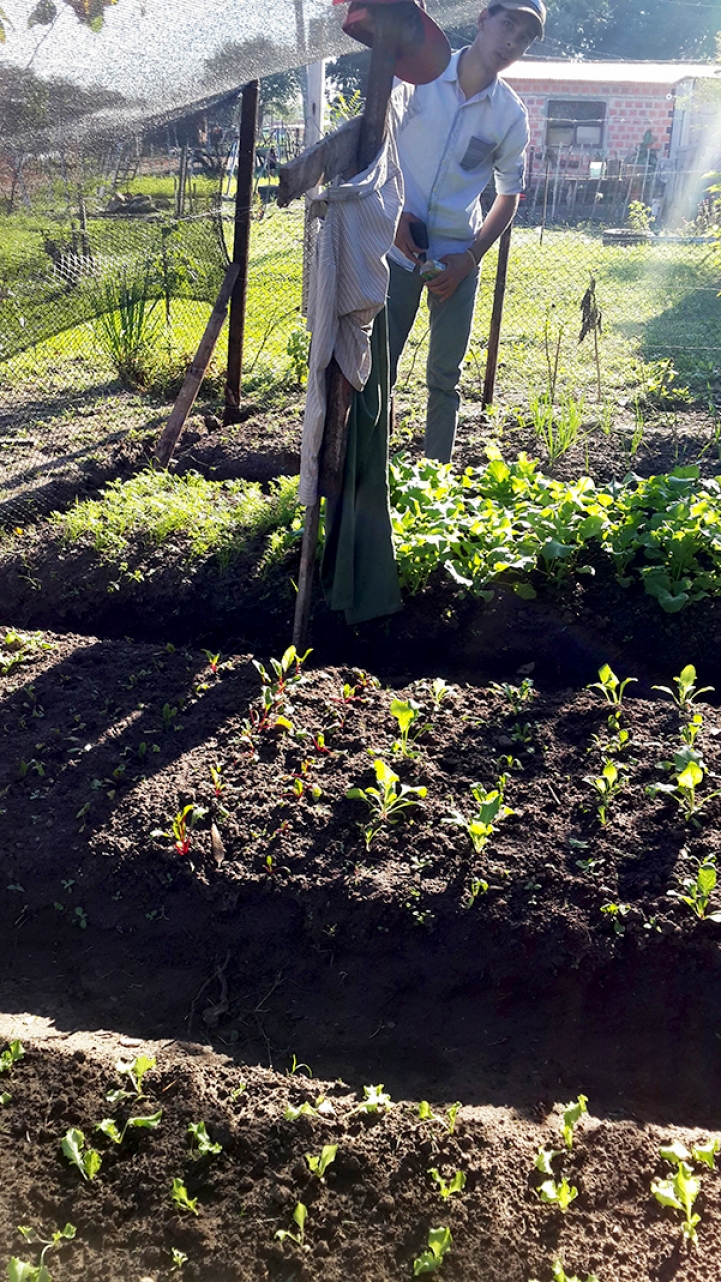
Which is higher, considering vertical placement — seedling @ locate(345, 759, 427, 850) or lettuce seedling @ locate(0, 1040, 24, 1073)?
seedling @ locate(345, 759, 427, 850)

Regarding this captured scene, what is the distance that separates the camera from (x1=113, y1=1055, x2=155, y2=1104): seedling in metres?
2.10

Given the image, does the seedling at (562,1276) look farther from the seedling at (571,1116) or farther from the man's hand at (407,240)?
the man's hand at (407,240)

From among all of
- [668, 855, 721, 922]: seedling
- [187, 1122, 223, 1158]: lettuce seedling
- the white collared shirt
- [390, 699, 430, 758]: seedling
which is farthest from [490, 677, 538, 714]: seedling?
the white collared shirt

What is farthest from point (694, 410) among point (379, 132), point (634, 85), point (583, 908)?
point (634, 85)

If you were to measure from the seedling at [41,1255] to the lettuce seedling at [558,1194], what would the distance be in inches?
36.8

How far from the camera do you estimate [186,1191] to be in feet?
6.30

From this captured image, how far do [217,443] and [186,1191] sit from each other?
14.4ft

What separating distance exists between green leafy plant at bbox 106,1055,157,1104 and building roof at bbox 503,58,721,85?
2529cm

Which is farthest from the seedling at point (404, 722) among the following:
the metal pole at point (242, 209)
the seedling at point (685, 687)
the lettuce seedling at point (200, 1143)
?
the metal pole at point (242, 209)

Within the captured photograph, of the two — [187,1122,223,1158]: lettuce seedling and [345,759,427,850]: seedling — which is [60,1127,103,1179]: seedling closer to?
[187,1122,223,1158]: lettuce seedling

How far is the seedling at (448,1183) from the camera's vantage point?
1.89 m

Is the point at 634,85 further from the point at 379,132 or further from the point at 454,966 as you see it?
the point at 454,966

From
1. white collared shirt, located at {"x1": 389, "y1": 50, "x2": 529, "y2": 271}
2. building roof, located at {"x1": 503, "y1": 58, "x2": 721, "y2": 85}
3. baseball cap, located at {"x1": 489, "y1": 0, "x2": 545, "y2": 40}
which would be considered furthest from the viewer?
building roof, located at {"x1": 503, "y1": 58, "x2": 721, "y2": 85}

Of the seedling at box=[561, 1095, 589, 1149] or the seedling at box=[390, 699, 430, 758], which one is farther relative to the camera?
the seedling at box=[390, 699, 430, 758]
